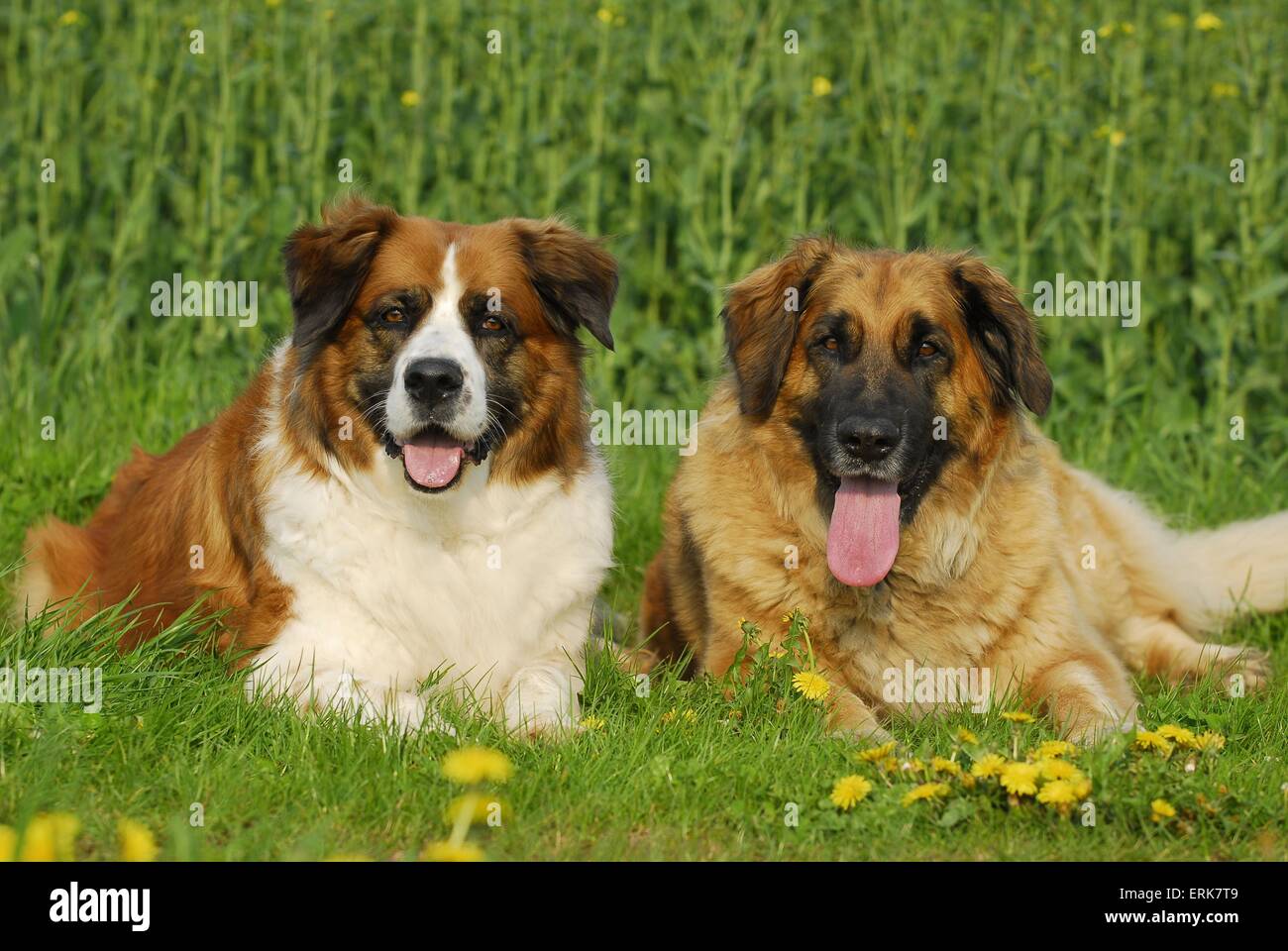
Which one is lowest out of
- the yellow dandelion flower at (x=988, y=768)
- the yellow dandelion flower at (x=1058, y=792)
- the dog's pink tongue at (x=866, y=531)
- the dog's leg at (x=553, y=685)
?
the yellow dandelion flower at (x=1058, y=792)

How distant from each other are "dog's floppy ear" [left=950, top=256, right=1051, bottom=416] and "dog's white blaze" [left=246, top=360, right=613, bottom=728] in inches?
54.8

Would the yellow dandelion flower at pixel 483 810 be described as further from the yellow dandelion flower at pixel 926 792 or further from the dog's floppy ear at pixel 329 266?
the dog's floppy ear at pixel 329 266

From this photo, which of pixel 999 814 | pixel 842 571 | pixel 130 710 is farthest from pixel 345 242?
pixel 999 814

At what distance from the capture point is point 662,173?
872 centimetres

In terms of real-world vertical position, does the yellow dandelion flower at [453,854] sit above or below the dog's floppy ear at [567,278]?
below

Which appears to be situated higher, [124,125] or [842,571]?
[124,125]

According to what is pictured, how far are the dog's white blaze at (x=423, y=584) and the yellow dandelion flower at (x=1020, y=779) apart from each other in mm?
1418

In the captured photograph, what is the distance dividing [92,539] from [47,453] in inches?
45.3

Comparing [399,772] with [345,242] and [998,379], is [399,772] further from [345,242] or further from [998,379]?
[998,379]

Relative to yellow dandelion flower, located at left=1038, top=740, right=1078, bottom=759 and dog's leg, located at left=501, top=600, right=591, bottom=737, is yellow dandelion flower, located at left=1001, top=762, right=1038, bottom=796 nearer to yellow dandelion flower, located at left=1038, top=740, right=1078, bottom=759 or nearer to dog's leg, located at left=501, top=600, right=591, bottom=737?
yellow dandelion flower, located at left=1038, top=740, right=1078, bottom=759

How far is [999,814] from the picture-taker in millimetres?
4121

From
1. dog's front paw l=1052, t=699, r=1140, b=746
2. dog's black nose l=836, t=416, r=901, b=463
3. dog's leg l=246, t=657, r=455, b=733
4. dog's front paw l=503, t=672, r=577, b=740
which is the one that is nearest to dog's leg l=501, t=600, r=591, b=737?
dog's front paw l=503, t=672, r=577, b=740

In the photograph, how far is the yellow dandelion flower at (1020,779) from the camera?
13.1 feet

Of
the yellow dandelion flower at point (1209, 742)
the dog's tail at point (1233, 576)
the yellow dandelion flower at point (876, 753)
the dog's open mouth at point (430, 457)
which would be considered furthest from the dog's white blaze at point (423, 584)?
the dog's tail at point (1233, 576)
